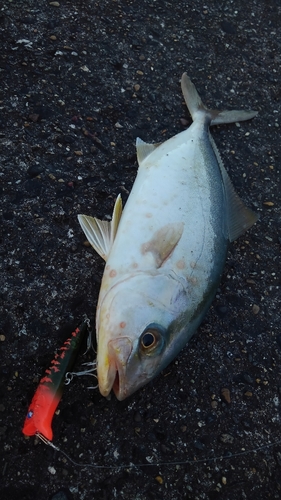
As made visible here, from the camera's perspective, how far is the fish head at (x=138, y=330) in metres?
2.08

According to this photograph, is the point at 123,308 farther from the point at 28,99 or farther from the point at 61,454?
the point at 28,99

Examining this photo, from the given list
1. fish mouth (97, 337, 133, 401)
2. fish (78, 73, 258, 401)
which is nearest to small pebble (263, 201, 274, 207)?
fish (78, 73, 258, 401)

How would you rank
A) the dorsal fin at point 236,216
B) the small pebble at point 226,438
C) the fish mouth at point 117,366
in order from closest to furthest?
the fish mouth at point 117,366 → the small pebble at point 226,438 → the dorsal fin at point 236,216

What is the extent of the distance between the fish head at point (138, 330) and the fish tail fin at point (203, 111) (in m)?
1.53

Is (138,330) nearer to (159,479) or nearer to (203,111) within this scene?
(159,479)

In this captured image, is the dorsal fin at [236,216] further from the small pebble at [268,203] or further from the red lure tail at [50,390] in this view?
the red lure tail at [50,390]

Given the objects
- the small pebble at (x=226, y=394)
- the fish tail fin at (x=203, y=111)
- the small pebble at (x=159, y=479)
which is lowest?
the small pebble at (x=159, y=479)

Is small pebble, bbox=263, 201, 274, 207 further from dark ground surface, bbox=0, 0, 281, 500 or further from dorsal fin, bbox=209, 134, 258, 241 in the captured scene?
dorsal fin, bbox=209, 134, 258, 241

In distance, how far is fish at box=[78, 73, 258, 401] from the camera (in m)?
2.11

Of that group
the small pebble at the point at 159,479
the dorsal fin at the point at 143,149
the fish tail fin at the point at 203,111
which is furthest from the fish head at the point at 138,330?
the fish tail fin at the point at 203,111

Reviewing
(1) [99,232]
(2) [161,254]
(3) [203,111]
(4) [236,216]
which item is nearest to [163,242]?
(2) [161,254]

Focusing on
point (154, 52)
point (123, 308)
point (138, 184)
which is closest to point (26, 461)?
→ point (123, 308)

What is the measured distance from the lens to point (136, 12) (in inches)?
151

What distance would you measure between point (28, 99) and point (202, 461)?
2518mm
